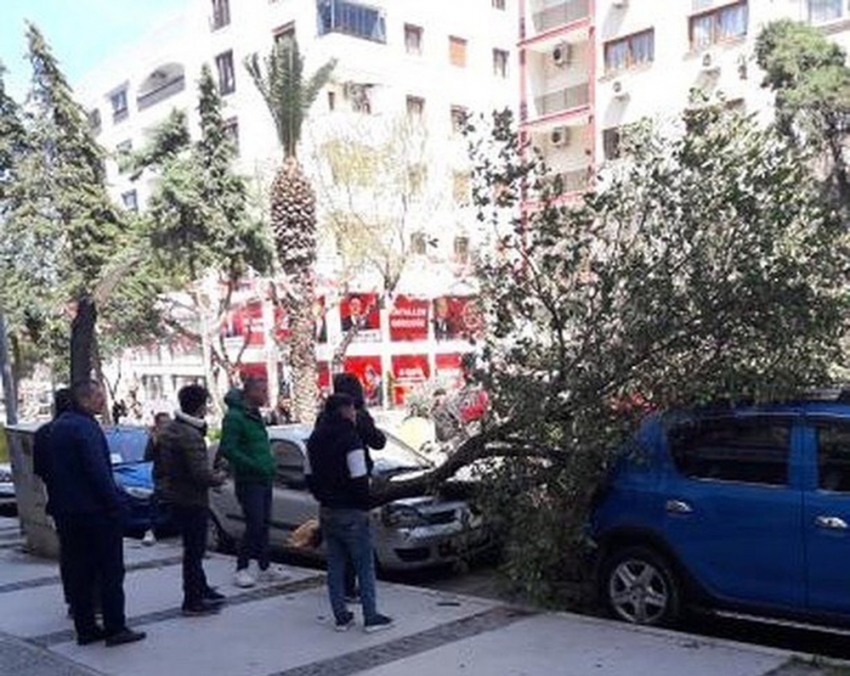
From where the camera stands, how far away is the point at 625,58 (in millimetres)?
34250

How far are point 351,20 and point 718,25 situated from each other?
1357 centimetres

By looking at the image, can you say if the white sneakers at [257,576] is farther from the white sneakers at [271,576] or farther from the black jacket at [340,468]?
the black jacket at [340,468]

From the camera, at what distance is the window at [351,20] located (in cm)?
3719

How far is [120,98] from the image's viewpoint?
5106cm

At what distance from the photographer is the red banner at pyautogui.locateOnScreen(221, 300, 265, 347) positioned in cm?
4044

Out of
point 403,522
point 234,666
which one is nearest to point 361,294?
point 403,522

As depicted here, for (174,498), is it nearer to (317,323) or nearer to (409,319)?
(317,323)

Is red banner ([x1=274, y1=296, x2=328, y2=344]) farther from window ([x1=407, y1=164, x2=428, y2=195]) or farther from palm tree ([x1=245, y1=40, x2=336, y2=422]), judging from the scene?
palm tree ([x1=245, y1=40, x2=336, y2=422])

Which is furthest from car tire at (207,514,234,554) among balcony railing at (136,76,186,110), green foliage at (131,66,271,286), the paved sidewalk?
balcony railing at (136,76,186,110)

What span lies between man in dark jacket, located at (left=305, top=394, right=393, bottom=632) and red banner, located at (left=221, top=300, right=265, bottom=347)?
106 ft

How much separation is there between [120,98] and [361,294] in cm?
2288

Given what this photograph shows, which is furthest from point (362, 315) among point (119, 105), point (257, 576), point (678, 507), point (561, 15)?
point (119, 105)

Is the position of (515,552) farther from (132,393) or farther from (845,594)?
(132,393)

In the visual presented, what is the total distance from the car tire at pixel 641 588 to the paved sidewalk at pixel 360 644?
262 mm
